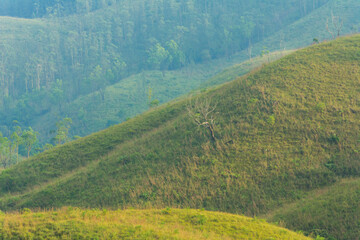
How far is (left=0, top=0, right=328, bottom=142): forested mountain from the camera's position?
426 ft

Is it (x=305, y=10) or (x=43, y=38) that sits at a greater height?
(x=43, y=38)

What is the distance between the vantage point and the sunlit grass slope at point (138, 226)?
523 inches

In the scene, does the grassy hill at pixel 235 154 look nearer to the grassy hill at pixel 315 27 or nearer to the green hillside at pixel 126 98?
the green hillside at pixel 126 98

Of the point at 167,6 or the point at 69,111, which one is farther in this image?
the point at 167,6

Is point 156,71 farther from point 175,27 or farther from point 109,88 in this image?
point 175,27

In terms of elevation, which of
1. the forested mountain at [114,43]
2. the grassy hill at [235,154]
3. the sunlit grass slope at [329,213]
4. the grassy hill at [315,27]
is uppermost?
the forested mountain at [114,43]

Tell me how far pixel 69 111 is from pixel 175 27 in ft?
260

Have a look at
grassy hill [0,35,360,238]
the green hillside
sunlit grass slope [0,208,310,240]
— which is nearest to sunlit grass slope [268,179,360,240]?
grassy hill [0,35,360,238]

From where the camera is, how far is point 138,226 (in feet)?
46.4

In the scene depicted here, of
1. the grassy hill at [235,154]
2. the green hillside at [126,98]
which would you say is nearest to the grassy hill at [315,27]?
the green hillside at [126,98]

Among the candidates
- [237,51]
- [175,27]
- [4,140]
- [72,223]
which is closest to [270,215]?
[72,223]

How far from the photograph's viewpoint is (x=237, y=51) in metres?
145

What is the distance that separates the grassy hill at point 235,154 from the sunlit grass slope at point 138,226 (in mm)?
5604

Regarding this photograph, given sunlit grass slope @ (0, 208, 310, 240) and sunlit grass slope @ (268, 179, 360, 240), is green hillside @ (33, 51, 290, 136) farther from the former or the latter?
sunlit grass slope @ (0, 208, 310, 240)
